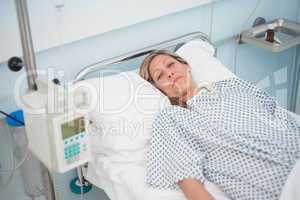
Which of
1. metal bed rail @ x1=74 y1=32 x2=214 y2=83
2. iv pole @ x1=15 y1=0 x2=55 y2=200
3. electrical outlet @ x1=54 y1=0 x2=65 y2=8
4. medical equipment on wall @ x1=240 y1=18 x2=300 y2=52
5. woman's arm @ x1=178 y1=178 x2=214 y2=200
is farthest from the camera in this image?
medical equipment on wall @ x1=240 y1=18 x2=300 y2=52

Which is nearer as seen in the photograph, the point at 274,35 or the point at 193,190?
the point at 193,190

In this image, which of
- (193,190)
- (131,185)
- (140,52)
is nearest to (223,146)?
(193,190)

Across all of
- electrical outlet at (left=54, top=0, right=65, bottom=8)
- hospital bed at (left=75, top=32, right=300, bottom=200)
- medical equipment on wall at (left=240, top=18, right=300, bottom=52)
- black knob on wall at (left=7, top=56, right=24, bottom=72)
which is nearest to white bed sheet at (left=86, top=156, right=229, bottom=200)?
hospital bed at (left=75, top=32, right=300, bottom=200)

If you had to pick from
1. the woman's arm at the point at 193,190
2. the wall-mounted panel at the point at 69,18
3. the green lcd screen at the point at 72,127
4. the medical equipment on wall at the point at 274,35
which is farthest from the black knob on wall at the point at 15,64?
the medical equipment on wall at the point at 274,35

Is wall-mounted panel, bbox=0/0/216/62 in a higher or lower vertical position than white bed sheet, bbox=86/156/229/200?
higher

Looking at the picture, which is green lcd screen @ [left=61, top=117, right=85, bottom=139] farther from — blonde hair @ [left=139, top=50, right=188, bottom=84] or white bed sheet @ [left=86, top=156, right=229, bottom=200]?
blonde hair @ [left=139, top=50, right=188, bottom=84]

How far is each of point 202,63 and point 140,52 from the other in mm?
338

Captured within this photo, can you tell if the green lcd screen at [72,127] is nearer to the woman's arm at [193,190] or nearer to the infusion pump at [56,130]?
the infusion pump at [56,130]

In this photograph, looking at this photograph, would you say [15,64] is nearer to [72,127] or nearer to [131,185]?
[72,127]

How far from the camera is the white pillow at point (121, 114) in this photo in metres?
1.72

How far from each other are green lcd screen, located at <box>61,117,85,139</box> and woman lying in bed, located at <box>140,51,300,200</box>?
458mm

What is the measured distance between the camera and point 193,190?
5.09ft

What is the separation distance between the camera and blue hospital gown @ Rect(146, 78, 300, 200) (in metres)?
1.58

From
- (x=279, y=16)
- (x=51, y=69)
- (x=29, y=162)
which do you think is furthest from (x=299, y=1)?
(x=29, y=162)
